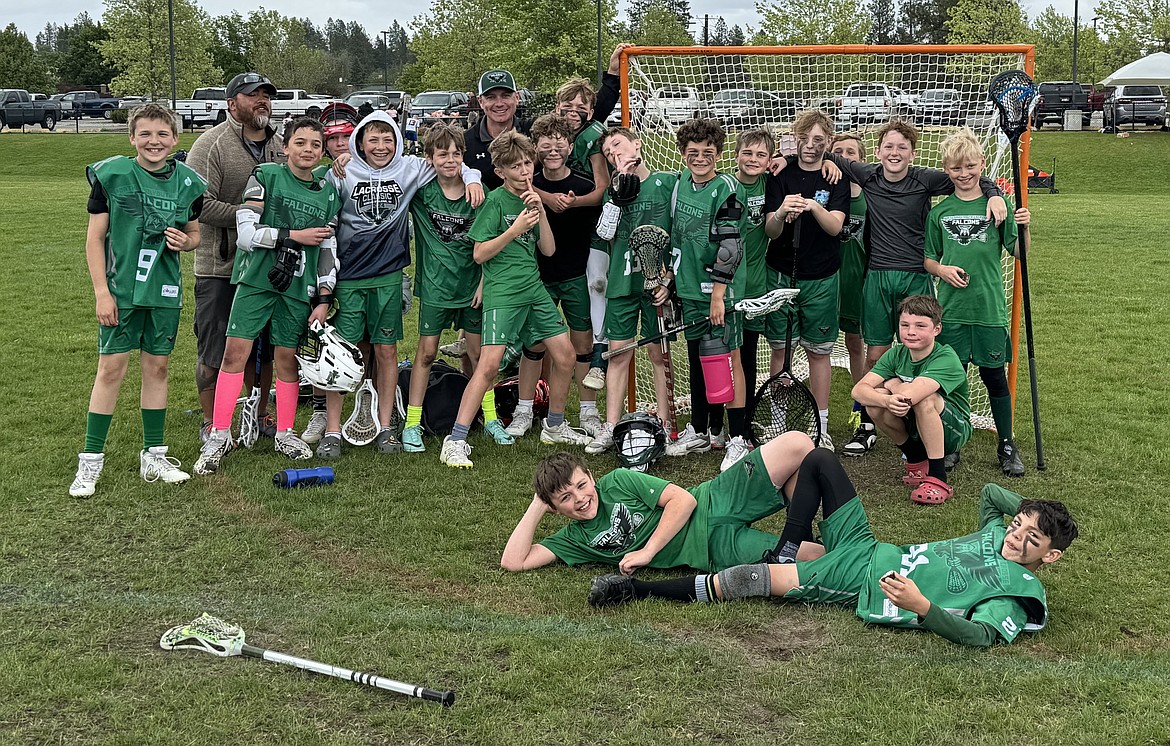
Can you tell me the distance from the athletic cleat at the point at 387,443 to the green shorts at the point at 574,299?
50.8 inches

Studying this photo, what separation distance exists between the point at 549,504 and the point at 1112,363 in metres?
6.11

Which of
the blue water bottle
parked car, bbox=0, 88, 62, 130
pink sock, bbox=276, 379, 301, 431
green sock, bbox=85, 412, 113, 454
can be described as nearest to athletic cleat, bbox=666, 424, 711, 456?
the blue water bottle

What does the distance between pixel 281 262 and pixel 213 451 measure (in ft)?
3.79

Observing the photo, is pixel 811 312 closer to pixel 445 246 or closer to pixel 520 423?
pixel 520 423

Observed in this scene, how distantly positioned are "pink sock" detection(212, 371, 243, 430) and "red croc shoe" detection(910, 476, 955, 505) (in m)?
3.81

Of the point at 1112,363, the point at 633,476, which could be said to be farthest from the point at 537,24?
the point at 633,476

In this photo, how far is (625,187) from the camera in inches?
253

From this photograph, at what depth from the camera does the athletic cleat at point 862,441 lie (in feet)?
22.2

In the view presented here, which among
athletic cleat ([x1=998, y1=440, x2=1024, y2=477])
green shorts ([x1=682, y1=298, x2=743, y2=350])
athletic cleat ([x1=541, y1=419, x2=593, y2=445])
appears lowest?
athletic cleat ([x1=998, y1=440, x2=1024, y2=477])

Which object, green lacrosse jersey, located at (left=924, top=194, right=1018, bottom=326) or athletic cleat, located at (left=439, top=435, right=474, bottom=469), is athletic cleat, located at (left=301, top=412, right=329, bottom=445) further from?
green lacrosse jersey, located at (left=924, top=194, right=1018, bottom=326)

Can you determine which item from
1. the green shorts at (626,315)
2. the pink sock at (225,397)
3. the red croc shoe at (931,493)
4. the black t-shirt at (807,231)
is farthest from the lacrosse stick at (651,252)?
the pink sock at (225,397)

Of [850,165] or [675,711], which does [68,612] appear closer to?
[675,711]

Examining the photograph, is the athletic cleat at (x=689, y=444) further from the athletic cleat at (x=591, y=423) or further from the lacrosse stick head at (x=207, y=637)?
the lacrosse stick head at (x=207, y=637)

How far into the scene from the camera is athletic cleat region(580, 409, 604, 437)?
23.3 feet
